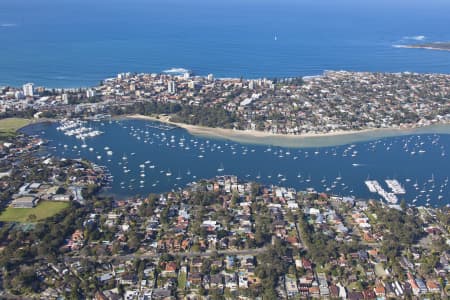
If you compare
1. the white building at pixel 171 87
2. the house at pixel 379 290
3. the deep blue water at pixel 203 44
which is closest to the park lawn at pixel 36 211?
the house at pixel 379 290

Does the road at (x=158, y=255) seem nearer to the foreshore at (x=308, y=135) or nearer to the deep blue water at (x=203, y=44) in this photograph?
the foreshore at (x=308, y=135)

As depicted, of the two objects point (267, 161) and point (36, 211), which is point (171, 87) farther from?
point (36, 211)

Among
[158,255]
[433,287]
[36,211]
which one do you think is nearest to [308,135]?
[158,255]

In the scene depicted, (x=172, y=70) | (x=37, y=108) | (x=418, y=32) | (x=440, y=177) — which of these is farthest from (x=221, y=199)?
(x=418, y=32)

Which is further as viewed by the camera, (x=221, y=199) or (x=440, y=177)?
(x=440, y=177)

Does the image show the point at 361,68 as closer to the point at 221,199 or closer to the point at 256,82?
the point at 256,82

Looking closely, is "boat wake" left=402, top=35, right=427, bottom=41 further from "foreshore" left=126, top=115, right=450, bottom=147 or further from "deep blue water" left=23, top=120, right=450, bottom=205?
"deep blue water" left=23, top=120, right=450, bottom=205

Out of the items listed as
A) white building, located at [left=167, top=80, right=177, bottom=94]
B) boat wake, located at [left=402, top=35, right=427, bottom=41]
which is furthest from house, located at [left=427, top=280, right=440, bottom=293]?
boat wake, located at [left=402, top=35, right=427, bottom=41]
